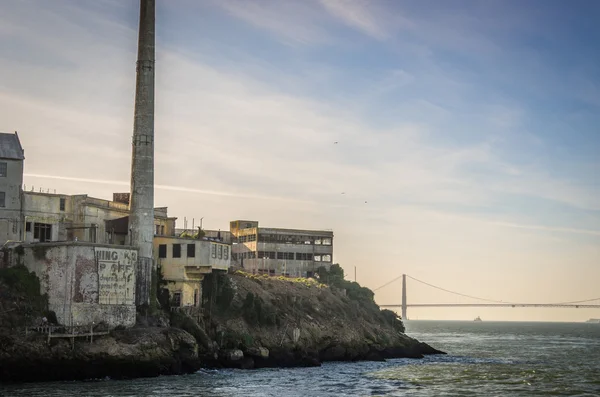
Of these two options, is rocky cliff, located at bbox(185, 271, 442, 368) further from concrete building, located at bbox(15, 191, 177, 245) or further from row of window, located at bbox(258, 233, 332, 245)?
row of window, located at bbox(258, 233, 332, 245)

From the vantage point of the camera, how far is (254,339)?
7581 cm

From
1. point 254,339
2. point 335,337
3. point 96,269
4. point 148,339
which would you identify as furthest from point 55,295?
point 335,337

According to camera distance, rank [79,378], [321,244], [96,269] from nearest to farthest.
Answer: [79,378] < [96,269] < [321,244]

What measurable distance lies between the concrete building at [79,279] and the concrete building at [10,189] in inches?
318

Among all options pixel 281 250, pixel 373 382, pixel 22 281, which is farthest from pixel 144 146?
pixel 281 250

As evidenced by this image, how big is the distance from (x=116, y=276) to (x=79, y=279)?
140 inches

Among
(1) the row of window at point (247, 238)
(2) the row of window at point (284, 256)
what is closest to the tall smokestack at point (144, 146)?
(2) the row of window at point (284, 256)

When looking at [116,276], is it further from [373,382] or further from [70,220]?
[373,382]

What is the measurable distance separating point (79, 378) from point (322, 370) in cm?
2212

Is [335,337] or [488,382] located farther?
[335,337]

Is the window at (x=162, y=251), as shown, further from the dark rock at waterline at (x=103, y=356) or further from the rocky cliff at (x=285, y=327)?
the dark rock at waterline at (x=103, y=356)

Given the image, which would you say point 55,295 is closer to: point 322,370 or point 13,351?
point 13,351

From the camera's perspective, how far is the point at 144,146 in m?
74.4

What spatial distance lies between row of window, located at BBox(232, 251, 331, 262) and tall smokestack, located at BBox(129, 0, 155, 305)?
39373mm
